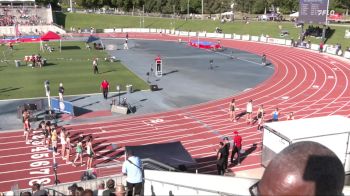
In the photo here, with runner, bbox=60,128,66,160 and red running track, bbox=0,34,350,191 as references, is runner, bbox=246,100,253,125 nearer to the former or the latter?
red running track, bbox=0,34,350,191

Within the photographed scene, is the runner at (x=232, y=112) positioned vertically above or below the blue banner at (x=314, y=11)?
below

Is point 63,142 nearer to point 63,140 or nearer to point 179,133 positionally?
point 63,140

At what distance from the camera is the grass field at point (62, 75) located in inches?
1095

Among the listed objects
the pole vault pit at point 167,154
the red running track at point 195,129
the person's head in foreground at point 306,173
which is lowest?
the red running track at point 195,129

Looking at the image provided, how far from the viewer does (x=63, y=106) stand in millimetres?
22172

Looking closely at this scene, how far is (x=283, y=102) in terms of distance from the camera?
25469 mm

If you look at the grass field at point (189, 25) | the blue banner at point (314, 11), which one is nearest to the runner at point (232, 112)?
the blue banner at point (314, 11)

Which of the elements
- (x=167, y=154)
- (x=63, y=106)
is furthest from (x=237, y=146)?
(x=63, y=106)

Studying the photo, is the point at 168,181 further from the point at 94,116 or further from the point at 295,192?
the point at 94,116

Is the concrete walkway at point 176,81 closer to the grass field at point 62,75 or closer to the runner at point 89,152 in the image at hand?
the grass field at point 62,75

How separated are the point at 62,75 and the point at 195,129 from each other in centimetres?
1766

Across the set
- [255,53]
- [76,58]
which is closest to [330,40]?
[255,53]

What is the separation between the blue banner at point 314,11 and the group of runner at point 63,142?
3924 centimetres

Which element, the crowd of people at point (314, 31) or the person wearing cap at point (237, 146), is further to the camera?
the crowd of people at point (314, 31)
